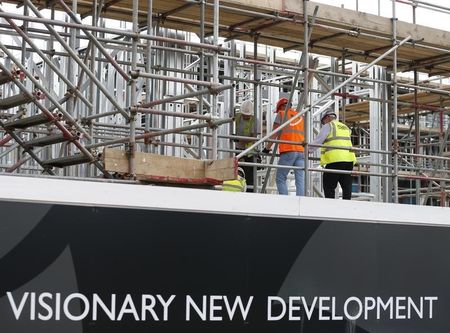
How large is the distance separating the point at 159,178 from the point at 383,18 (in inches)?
217

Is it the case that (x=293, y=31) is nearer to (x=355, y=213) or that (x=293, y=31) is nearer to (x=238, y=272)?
(x=355, y=213)

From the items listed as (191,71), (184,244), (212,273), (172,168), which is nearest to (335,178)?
(191,71)

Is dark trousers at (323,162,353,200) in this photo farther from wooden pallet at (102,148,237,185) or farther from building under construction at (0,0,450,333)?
wooden pallet at (102,148,237,185)

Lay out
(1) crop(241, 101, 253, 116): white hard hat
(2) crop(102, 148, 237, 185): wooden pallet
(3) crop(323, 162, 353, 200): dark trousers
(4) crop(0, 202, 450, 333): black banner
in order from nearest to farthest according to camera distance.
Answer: (4) crop(0, 202, 450, 333): black banner, (2) crop(102, 148, 237, 185): wooden pallet, (3) crop(323, 162, 353, 200): dark trousers, (1) crop(241, 101, 253, 116): white hard hat

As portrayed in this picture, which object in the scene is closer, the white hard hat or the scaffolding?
the scaffolding

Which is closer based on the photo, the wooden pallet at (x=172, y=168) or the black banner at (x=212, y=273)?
the black banner at (x=212, y=273)

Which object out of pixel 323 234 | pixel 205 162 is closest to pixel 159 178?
pixel 205 162

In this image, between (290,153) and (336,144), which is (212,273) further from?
(336,144)

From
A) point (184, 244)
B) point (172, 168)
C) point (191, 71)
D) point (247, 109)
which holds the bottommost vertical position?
point (184, 244)

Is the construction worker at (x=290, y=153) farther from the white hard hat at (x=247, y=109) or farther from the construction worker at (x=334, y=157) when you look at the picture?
the white hard hat at (x=247, y=109)

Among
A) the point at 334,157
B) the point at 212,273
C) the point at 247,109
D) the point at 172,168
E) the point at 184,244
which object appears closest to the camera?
the point at 184,244

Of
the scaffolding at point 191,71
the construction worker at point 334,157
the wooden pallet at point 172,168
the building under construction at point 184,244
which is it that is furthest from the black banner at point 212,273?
the construction worker at point 334,157

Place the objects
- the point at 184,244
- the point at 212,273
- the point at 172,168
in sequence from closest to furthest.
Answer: the point at 184,244 → the point at 212,273 → the point at 172,168

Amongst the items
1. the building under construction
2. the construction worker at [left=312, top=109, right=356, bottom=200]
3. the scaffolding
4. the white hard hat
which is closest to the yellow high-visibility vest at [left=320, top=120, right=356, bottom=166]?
the construction worker at [left=312, top=109, right=356, bottom=200]
